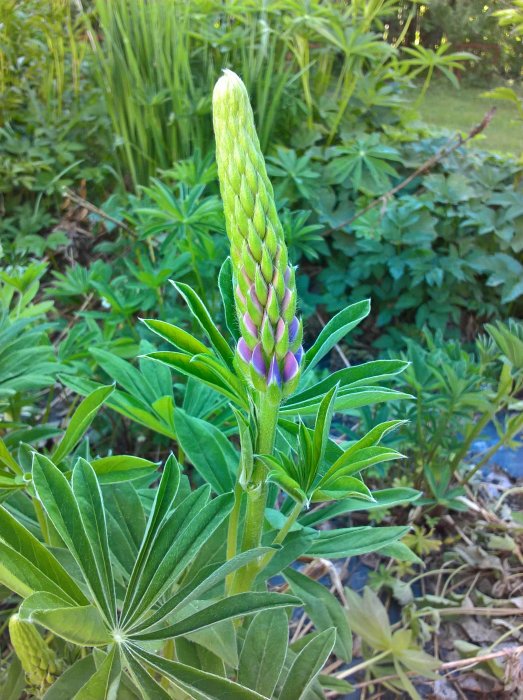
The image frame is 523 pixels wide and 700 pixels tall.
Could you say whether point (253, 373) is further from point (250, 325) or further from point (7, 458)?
point (7, 458)

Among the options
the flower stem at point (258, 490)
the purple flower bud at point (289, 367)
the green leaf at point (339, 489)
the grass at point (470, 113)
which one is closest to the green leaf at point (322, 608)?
the flower stem at point (258, 490)

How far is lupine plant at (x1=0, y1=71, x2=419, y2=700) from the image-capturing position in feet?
1.23

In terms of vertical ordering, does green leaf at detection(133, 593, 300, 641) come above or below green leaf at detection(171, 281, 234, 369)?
below

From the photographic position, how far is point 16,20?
201 cm

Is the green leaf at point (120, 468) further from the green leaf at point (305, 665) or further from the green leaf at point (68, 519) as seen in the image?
the green leaf at point (305, 665)

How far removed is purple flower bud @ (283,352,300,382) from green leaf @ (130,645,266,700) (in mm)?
230

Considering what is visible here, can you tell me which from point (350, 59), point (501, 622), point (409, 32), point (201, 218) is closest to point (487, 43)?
point (409, 32)

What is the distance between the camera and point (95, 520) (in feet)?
1.59

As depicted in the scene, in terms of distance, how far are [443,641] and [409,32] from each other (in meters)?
2.10

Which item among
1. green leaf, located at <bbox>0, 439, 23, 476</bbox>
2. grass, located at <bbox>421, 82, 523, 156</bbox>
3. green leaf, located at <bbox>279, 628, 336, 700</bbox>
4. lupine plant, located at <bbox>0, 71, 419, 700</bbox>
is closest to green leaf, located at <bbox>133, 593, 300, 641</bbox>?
lupine plant, located at <bbox>0, 71, 419, 700</bbox>

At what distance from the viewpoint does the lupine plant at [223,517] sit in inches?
14.8

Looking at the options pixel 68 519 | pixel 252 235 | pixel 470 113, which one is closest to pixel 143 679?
pixel 68 519

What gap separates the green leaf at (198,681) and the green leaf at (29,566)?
0.07 m

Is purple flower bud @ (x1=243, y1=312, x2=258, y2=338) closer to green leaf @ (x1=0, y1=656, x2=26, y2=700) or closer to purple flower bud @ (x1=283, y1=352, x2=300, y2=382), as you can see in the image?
purple flower bud @ (x1=283, y1=352, x2=300, y2=382)
